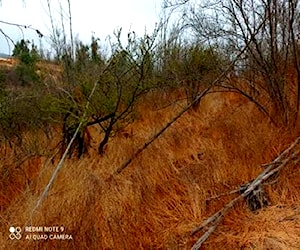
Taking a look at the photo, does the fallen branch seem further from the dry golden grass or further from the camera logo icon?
the camera logo icon

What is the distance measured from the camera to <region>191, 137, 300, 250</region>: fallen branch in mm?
2842

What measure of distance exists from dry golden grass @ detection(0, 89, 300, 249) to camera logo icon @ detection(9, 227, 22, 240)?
0.05m

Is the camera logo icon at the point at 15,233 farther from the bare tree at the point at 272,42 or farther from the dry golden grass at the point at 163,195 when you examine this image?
the bare tree at the point at 272,42

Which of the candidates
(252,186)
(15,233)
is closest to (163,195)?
(252,186)

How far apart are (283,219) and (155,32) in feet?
9.98

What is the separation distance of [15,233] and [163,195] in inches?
51.2

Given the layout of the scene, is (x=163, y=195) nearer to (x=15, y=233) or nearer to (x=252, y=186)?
(x=252, y=186)

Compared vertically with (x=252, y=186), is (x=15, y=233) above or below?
below

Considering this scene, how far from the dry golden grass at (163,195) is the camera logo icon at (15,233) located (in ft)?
0.17

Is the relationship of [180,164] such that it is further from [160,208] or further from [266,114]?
[266,114]

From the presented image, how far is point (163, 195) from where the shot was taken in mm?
3584

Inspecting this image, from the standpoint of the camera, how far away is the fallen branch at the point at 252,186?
2842 millimetres

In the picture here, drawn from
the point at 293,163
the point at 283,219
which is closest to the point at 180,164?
the point at 293,163

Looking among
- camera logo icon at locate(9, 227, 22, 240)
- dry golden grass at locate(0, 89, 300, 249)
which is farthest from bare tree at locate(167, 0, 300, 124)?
camera logo icon at locate(9, 227, 22, 240)
